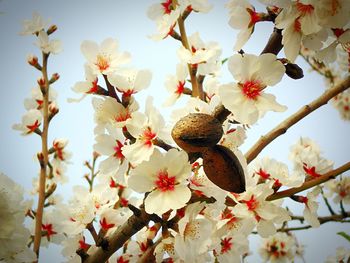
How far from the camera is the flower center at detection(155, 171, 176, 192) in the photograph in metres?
0.67

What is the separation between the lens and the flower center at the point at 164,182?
2.21ft

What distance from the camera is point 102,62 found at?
83cm

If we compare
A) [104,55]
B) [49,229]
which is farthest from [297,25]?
[49,229]

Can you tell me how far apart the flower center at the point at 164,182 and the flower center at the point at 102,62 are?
0.36 meters

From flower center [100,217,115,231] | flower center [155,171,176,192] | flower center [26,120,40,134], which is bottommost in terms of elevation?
flower center [100,217,115,231]

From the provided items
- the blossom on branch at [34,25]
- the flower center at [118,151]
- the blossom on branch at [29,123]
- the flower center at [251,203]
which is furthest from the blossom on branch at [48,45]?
the flower center at [251,203]

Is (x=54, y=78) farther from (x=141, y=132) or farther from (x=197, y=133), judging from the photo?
(x=197, y=133)

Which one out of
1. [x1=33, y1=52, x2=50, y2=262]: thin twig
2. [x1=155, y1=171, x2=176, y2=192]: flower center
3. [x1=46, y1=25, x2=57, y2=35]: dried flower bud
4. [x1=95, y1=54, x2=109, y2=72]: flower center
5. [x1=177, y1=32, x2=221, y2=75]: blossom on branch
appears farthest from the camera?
[x1=46, y1=25, x2=57, y2=35]: dried flower bud

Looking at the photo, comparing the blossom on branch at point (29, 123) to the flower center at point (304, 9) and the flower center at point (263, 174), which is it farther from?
the flower center at point (304, 9)

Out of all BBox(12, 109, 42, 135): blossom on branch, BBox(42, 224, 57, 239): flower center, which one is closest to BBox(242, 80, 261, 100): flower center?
BBox(12, 109, 42, 135): blossom on branch

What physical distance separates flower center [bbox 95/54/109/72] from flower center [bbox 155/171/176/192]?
0.36 metres

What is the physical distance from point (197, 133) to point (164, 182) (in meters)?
0.19

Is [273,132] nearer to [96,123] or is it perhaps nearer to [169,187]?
[169,187]

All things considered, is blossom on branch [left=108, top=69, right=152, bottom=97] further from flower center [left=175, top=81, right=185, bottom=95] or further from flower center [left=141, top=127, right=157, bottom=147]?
flower center [left=175, top=81, right=185, bottom=95]
